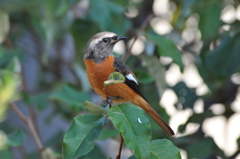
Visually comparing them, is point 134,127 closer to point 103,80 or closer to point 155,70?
point 103,80

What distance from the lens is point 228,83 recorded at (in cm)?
385

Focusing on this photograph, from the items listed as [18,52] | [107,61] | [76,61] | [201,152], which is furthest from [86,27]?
[201,152]

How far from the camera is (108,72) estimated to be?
2.57 metres

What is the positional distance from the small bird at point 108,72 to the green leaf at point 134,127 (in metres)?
0.72

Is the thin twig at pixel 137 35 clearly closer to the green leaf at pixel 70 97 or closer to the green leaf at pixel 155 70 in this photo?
the green leaf at pixel 155 70

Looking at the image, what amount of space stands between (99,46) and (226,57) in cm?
121

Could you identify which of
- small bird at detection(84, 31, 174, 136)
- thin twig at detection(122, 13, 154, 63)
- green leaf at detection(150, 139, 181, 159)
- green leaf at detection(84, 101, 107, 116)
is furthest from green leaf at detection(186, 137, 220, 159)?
green leaf at detection(84, 101, 107, 116)

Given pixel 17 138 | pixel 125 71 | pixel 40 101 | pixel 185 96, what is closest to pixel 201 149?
pixel 185 96

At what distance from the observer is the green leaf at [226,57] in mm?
3291

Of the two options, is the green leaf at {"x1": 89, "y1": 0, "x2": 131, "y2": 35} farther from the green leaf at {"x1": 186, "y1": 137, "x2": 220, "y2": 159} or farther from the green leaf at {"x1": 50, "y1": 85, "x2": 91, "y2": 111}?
the green leaf at {"x1": 186, "y1": 137, "x2": 220, "y2": 159}

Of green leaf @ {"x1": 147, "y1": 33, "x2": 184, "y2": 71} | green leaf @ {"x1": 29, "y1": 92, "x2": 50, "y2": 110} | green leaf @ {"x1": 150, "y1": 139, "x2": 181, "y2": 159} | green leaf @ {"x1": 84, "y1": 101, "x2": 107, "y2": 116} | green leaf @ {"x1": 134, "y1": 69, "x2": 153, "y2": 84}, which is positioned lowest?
green leaf @ {"x1": 29, "y1": 92, "x2": 50, "y2": 110}

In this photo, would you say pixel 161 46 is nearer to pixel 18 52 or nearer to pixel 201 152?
pixel 201 152

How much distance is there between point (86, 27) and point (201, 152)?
1.49m

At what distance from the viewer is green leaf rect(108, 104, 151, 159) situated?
170 cm
